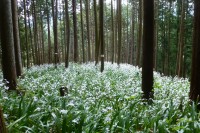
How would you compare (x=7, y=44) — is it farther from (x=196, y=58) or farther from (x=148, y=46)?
(x=196, y=58)

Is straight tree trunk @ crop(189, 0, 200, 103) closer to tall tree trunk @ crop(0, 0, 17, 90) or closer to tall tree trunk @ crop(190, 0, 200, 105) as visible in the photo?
tall tree trunk @ crop(190, 0, 200, 105)

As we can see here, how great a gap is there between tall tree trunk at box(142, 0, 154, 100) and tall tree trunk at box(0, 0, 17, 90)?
4083 mm

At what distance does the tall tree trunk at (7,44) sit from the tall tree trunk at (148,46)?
4083 mm

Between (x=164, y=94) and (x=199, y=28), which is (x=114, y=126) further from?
(x=164, y=94)

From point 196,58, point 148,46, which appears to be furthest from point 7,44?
point 196,58

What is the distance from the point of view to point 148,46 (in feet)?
25.9

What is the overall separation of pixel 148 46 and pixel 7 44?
172 inches

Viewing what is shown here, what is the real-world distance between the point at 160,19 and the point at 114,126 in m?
29.7

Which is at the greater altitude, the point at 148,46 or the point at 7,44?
the point at 7,44

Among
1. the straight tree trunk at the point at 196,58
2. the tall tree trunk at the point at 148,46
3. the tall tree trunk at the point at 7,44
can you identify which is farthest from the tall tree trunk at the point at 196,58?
the tall tree trunk at the point at 7,44

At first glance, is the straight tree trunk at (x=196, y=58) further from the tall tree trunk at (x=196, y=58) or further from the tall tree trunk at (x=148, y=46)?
the tall tree trunk at (x=148, y=46)

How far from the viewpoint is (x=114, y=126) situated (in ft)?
15.0

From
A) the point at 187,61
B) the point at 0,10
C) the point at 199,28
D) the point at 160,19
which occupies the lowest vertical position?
the point at 187,61

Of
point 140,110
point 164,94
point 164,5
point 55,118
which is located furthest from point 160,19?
point 55,118
